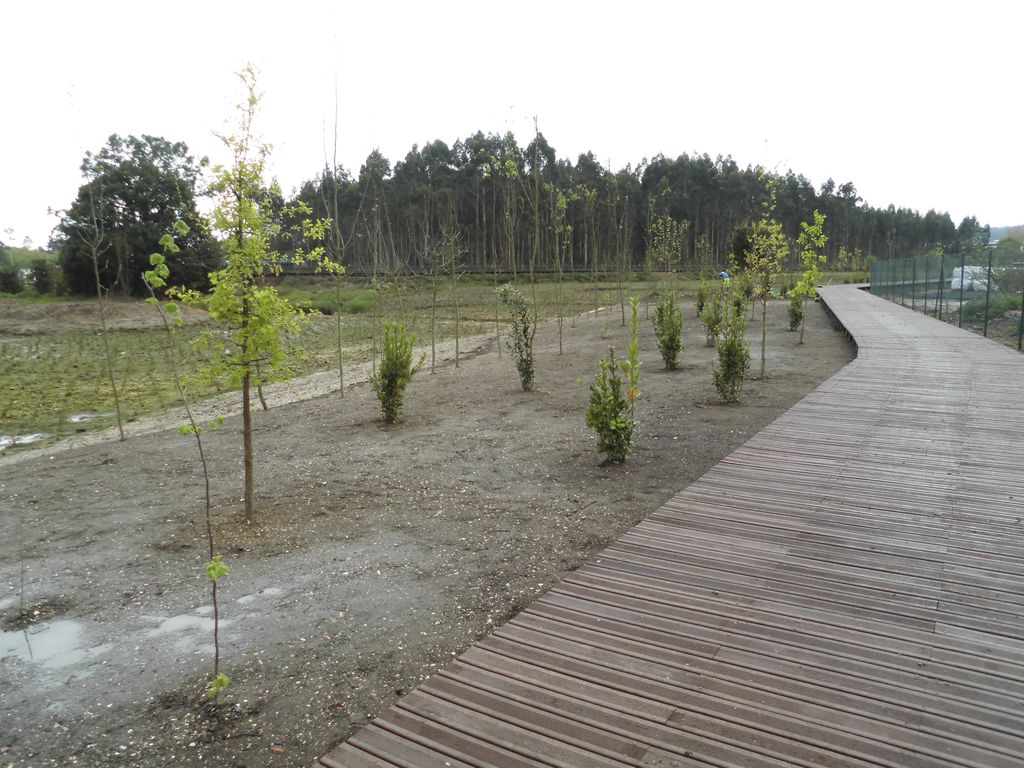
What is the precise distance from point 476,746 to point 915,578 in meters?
2.31

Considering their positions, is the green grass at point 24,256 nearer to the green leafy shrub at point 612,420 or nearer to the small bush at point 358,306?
the small bush at point 358,306

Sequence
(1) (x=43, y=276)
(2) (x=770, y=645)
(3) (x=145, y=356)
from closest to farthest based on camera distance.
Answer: (2) (x=770, y=645), (3) (x=145, y=356), (1) (x=43, y=276)

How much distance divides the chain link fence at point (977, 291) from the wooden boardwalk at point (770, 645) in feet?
32.4

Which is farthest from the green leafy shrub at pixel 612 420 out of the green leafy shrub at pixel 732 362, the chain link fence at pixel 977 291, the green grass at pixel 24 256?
the green grass at pixel 24 256

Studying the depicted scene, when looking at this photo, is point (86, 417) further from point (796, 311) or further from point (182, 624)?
point (796, 311)

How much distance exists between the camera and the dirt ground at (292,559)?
9.50ft

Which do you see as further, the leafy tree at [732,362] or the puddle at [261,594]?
the leafy tree at [732,362]

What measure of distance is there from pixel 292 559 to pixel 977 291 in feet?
54.4

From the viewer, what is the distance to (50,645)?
11.7 ft

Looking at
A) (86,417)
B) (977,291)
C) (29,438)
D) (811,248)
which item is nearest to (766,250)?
(811,248)

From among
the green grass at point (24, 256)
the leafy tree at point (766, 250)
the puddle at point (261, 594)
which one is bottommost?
the puddle at point (261, 594)

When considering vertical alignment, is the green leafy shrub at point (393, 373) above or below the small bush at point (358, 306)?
below

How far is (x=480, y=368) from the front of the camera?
13812 mm

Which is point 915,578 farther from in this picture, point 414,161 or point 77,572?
point 414,161
